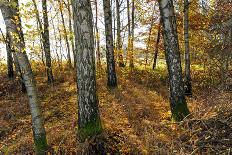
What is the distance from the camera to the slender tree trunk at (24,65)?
7406 millimetres

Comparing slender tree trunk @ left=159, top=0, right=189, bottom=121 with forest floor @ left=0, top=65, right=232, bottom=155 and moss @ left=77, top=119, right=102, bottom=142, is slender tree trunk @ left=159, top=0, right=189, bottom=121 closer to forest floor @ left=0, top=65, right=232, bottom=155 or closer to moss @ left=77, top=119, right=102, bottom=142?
forest floor @ left=0, top=65, right=232, bottom=155

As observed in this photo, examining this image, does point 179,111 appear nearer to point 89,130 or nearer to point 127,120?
point 127,120

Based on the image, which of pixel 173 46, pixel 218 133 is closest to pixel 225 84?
pixel 173 46

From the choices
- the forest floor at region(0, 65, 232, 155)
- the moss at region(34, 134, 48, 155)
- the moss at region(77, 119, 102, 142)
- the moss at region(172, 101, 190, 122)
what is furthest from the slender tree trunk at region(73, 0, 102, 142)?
the moss at region(172, 101, 190, 122)

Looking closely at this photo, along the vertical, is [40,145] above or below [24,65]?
below

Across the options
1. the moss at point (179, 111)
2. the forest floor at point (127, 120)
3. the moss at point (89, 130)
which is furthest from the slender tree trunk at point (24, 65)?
the moss at point (179, 111)

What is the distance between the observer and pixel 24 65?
7742 mm

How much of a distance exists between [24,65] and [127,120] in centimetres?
380

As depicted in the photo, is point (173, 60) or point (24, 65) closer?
point (24, 65)

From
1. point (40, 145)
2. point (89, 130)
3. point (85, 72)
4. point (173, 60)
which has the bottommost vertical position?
point (40, 145)

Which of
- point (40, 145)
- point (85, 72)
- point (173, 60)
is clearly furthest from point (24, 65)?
point (173, 60)

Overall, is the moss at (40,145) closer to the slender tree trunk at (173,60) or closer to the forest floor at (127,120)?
the forest floor at (127,120)

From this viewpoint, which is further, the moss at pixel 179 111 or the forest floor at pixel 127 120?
the moss at pixel 179 111

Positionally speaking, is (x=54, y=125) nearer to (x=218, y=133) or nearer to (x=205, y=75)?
(x=218, y=133)
